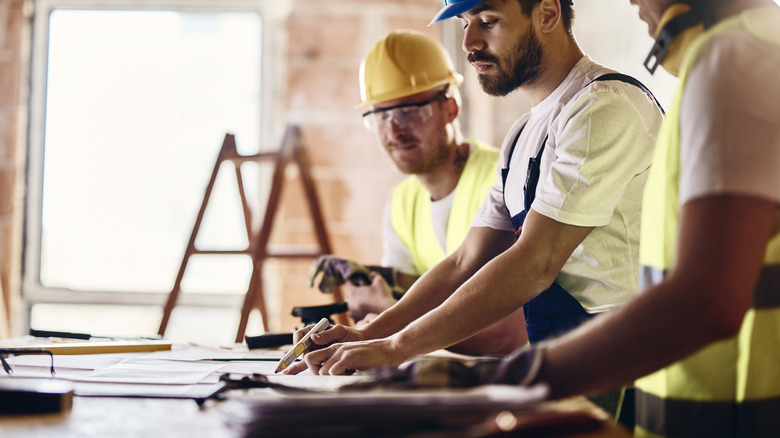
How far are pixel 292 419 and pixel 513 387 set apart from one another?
256 mm

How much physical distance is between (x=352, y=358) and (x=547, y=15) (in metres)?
0.92

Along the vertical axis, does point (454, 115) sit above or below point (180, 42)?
below

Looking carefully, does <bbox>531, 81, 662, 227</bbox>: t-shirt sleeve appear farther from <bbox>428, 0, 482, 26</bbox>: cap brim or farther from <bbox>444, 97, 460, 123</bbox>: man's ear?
<bbox>444, 97, 460, 123</bbox>: man's ear

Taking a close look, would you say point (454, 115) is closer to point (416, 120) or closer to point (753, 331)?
point (416, 120)

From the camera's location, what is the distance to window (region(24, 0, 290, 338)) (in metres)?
3.37

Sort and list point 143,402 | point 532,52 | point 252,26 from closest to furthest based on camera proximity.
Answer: point 143,402
point 532,52
point 252,26

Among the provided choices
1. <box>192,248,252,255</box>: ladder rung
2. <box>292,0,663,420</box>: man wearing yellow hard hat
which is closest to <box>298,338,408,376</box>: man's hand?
<box>292,0,663,420</box>: man wearing yellow hard hat

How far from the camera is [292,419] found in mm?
704

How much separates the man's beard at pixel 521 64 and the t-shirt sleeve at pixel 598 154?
0.77ft

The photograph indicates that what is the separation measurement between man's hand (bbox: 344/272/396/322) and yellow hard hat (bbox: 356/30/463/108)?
0.69m

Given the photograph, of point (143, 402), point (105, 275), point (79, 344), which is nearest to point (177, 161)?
point (105, 275)

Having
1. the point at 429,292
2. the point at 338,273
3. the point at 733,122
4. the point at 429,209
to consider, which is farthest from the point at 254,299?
the point at 733,122

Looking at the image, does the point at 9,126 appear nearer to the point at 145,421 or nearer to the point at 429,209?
the point at 429,209

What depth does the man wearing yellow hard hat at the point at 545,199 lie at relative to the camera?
1.32 metres
